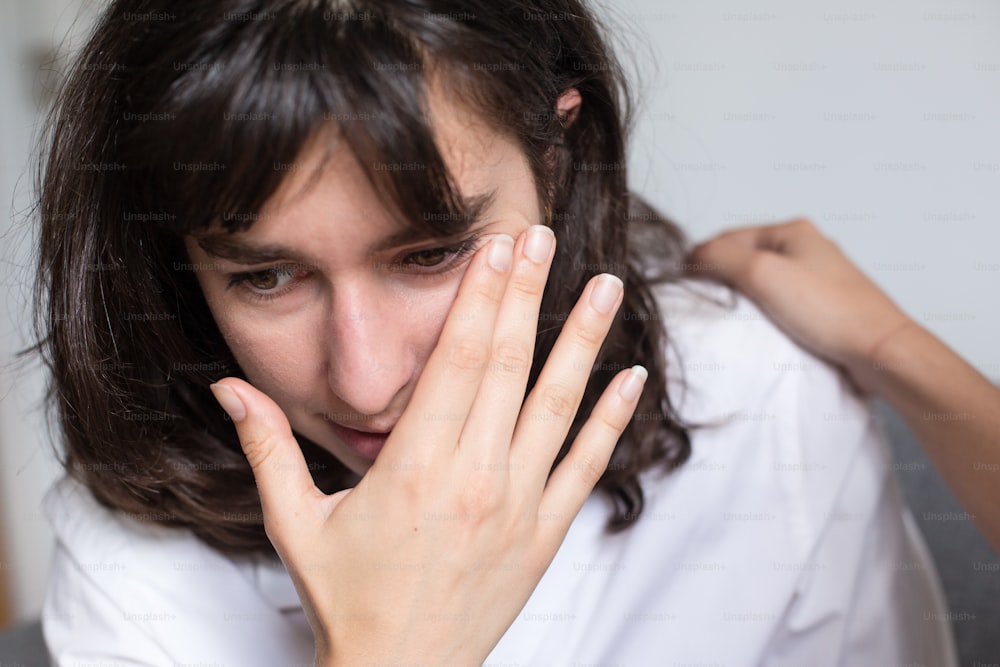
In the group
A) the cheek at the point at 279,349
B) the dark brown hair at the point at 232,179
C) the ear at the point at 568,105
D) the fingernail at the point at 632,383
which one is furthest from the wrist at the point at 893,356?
the cheek at the point at 279,349

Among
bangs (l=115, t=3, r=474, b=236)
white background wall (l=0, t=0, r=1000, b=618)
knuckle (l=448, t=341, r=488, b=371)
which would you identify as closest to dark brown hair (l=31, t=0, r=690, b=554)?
bangs (l=115, t=3, r=474, b=236)

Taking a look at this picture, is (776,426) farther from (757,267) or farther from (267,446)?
(267,446)

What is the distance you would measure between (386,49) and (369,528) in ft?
1.46

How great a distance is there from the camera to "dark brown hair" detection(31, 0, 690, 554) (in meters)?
0.75

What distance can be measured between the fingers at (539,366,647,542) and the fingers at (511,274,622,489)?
3 centimetres

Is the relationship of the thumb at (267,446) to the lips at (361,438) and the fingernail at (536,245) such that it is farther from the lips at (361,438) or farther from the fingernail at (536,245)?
the fingernail at (536,245)

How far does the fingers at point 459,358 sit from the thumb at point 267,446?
4.3 inches

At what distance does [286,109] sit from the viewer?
2.43ft

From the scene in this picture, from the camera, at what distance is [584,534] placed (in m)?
1.19

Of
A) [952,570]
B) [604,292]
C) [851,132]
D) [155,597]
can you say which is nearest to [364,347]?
[604,292]

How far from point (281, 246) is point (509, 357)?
0.25 m

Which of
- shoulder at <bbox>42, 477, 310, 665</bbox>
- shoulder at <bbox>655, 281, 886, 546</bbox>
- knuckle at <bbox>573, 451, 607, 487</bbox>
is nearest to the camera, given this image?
knuckle at <bbox>573, 451, 607, 487</bbox>

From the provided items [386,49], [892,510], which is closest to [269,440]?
[386,49]

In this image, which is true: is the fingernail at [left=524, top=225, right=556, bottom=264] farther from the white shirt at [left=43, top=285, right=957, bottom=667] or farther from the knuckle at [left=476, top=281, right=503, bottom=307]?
the white shirt at [left=43, top=285, right=957, bottom=667]
